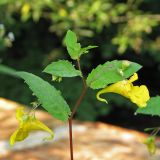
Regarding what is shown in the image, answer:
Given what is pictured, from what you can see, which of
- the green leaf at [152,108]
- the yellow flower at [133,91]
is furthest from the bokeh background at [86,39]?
the yellow flower at [133,91]

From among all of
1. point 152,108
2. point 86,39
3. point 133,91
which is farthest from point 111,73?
point 86,39

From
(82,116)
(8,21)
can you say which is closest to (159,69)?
(82,116)

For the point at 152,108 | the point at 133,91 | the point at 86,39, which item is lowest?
the point at 86,39

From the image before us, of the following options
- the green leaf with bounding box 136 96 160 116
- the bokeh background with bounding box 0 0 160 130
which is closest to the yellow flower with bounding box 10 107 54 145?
the green leaf with bounding box 136 96 160 116

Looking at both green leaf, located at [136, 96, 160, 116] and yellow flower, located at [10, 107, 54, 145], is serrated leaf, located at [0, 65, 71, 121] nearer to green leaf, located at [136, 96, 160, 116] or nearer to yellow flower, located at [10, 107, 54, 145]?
yellow flower, located at [10, 107, 54, 145]

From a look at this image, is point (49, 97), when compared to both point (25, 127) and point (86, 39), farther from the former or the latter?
point (86, 39)
